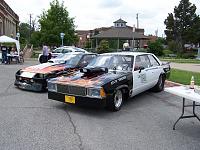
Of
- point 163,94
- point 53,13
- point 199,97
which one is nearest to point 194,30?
point 53,13

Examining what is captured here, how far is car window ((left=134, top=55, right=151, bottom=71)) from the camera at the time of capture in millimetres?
8302

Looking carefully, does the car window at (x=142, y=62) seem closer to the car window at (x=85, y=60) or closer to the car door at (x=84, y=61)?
the car door at (x=84, y=61)

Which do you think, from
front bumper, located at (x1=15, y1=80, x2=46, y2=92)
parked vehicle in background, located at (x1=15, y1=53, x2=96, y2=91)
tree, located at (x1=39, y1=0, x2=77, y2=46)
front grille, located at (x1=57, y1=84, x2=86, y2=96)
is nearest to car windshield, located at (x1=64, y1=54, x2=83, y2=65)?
parked vehicle in background, located at (x1=15, y1=53, x2=96, y2=91)

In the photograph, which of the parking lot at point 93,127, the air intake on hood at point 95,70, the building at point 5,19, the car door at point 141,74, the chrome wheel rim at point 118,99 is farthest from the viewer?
the building at point 5,19

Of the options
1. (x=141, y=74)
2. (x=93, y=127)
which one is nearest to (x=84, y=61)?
(x=141, y=74)

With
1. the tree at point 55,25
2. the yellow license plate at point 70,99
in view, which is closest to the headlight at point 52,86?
the yellow license plate at point 70,99

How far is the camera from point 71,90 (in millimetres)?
6914

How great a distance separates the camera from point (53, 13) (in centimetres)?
3594

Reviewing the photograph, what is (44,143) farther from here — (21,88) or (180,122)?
(21,88)

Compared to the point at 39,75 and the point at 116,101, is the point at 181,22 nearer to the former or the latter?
the point at 39,75

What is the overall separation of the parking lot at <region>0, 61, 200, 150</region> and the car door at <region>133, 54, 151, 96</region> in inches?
18.0

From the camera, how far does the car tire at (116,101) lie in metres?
6.91

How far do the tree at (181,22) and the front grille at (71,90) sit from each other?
5168cm

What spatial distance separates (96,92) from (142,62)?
8.84ft
